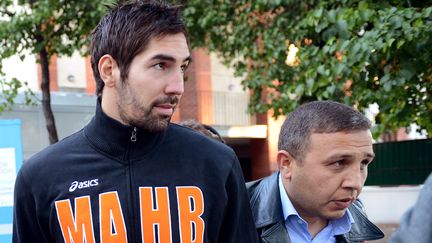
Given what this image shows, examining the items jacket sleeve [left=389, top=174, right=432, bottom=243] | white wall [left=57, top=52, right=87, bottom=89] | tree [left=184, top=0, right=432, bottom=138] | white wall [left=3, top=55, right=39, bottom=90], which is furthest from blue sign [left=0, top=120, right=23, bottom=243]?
white wall [left=57, top=52, right=87, bottom=89]

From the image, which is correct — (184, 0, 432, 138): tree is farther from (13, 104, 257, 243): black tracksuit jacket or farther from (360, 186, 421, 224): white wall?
(360, 186, 421, 224): white wall

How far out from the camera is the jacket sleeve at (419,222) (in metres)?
1.34

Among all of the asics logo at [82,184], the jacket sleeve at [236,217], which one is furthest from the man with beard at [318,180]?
the asics logo at [82,184]

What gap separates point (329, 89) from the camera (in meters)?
6.56

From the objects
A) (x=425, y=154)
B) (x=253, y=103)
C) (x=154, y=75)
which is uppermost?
(x=154, y=75)

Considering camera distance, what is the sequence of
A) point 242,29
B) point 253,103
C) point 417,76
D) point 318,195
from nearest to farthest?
point 318,195
point 417,76
point 242,29
point 253,103

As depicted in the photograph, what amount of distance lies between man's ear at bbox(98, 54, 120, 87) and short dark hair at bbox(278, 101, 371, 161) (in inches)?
29.2

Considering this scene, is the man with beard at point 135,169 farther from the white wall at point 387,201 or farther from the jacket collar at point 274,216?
the white wall at point 387,201

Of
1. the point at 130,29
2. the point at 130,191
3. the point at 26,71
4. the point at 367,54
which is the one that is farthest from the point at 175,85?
the point at 26,71

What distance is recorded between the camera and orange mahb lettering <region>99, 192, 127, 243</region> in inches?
85.7

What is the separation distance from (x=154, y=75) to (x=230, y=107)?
17106mm

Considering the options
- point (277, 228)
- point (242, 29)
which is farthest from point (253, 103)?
point (277, 228)

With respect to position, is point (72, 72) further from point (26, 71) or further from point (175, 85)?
point (175, 85)

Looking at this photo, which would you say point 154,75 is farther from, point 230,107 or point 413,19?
point 230,107
